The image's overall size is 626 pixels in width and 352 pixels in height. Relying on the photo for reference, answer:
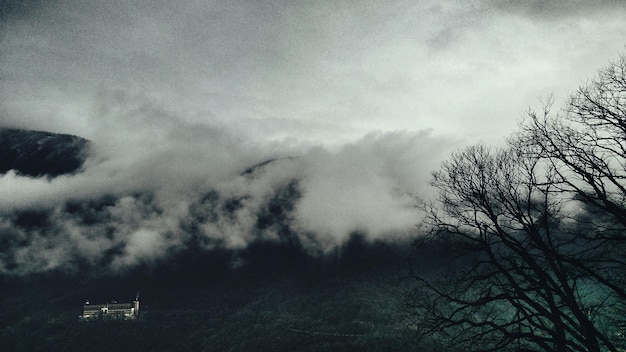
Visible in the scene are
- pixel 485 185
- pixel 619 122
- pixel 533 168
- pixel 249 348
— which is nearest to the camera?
pixel 619 122

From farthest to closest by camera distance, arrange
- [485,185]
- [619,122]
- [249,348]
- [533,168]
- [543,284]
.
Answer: [249,348], [485,185], [533,168], [543,284], [619,122]

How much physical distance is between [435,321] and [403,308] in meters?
1.35

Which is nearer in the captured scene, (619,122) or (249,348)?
(619,122)

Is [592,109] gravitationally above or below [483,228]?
above

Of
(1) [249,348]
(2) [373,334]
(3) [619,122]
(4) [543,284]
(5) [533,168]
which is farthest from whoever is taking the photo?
(1) [249,348]

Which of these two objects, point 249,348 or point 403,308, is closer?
point 403,308

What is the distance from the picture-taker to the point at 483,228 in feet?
38.1

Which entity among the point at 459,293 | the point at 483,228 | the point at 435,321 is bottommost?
the point at 435,321

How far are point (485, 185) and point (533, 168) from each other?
4.95ft

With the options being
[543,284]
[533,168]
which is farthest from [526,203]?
[543,284]

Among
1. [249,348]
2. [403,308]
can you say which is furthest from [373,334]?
[403,308]

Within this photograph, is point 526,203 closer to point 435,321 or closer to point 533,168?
point 533,168

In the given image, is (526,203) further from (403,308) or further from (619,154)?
(403,308)

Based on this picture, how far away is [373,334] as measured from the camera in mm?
176500
